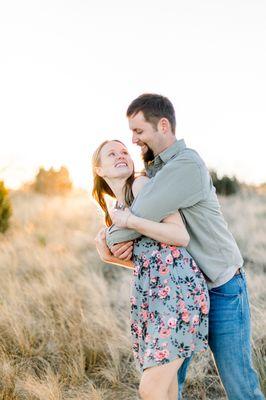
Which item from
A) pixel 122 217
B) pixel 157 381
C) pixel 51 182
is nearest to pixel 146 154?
pixel 122 217

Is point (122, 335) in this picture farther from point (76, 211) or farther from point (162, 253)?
point (76, 211)

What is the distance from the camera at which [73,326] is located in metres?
5.04

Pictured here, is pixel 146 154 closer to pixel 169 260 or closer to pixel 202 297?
pixel 169 260

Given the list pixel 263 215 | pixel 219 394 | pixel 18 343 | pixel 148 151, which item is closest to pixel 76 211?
pixel 263 215

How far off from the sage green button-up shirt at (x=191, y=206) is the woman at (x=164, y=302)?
0.18ft

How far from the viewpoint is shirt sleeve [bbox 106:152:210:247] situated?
253cm

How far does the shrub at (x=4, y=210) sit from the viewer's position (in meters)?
11.3

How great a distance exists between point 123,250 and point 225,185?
640 inches

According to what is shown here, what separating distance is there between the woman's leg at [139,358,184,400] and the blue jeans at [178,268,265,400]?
28 centimetres

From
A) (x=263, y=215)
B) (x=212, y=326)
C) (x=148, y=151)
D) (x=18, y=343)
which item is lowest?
(x=263, y=215)

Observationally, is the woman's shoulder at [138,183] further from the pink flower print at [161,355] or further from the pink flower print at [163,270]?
the pink flower print at [161,355]

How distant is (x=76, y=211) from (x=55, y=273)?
294 inches

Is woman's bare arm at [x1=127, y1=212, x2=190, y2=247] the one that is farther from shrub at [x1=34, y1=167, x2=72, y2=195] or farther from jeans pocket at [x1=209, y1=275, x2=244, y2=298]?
shrub at [x1=34, y1=167, x2=72, y2=195]

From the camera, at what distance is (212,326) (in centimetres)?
269
